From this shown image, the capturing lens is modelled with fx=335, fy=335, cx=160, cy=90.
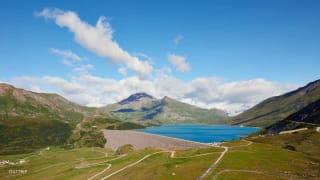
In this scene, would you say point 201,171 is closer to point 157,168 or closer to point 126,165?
point 157,168

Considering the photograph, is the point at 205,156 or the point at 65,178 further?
the point at 65,178

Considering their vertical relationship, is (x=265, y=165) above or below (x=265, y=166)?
above

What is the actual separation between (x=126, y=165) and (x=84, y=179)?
1777 cm

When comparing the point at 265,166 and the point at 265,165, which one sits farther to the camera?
the point at 265,165

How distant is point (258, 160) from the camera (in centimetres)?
10862

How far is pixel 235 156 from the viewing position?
11612 cm

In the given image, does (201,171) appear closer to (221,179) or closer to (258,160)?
(221,179)

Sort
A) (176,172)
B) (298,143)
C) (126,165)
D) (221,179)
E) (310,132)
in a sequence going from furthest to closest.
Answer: (310,132) < (298,143) < (126,165) < (176,172) < (221,179)

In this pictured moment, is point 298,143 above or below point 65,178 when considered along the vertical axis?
above

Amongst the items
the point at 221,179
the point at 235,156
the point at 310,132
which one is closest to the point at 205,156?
the point at 235,156

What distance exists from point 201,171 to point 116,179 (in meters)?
30.3

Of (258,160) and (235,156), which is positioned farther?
(235,156)

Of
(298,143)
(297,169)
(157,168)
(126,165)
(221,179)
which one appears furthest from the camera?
(298,143)

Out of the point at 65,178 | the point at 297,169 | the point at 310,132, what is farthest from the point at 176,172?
the point at 310,132
